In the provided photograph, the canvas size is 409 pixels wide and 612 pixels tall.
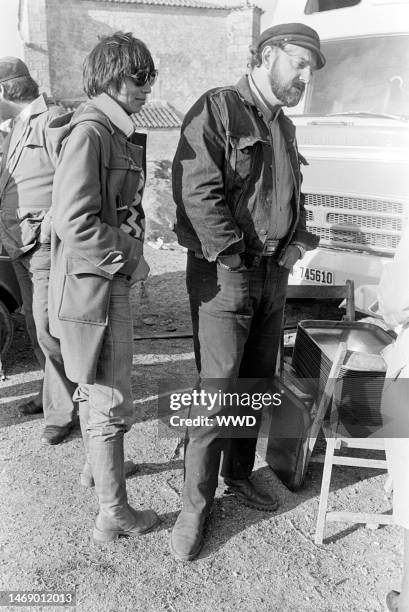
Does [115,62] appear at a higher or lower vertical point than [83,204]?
higher

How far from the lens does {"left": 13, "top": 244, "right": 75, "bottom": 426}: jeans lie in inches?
130

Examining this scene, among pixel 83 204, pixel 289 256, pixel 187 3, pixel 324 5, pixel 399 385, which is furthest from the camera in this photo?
pixel 187 3

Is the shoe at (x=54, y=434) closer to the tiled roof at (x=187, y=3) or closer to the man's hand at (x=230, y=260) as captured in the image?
the man's hand at (x=230, y=260)

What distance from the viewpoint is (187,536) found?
253 cm

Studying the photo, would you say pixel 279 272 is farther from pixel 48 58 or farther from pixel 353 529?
pixel 48 58

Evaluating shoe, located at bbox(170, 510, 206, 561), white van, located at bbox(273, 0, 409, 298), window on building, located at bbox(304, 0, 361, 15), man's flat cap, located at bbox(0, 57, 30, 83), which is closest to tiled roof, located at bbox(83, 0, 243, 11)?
window on building, located at bbox(304, 0, 361, 15)

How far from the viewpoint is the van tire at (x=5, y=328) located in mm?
4234

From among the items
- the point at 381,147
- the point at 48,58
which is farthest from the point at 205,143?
the point at 48,58

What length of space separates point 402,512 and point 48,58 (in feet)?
101

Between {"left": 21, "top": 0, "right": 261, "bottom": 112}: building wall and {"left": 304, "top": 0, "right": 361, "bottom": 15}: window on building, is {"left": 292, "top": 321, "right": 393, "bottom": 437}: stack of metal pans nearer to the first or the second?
{"left": 304, "top": 0, "right": 361, "bottom": 15}: window on building

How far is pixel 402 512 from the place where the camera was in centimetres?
191

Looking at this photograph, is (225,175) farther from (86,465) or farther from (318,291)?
(318,291)

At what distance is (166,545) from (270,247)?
1445 mm

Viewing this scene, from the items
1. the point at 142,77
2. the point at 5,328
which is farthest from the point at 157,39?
the point at 142,77
